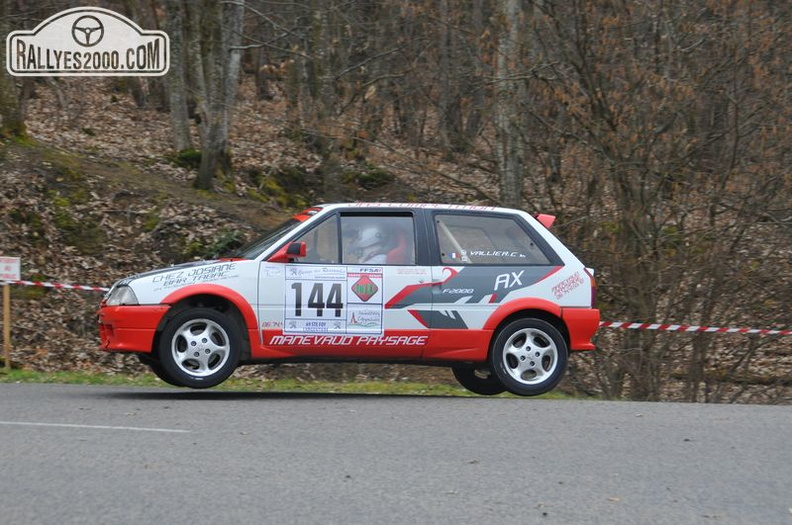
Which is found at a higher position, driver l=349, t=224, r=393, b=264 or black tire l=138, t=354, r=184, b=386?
driver l=349, t=224, r=393, b=264

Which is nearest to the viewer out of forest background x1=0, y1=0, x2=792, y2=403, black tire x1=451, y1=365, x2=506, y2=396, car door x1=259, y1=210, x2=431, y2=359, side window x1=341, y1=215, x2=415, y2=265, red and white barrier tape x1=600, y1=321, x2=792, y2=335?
car door x1=259, y1=210, x2=431, y2=359

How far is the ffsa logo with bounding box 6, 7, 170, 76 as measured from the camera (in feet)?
68.4

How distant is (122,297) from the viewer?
414 inches

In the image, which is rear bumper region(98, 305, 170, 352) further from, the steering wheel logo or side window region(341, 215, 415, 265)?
the steering wheel logo

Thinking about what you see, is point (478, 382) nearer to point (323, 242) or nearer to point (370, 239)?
point (370, 239)

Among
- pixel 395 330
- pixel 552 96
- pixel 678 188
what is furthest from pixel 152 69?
pixel 395 330

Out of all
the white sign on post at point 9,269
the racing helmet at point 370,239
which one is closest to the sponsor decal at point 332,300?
the racing helmet at point 370,239

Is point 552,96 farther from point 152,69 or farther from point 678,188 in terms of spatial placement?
point 152,69

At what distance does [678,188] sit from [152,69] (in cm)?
1455

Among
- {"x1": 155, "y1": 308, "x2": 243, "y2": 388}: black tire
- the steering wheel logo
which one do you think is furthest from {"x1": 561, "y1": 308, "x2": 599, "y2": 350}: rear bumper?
the steering wheel logo

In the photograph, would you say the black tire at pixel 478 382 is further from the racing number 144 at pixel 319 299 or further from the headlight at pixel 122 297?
the headlight at pixel 122 297

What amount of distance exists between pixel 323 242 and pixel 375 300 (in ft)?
2.55

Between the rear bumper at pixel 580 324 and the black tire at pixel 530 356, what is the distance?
13 cm

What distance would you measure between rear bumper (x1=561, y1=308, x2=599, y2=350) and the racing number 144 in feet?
7.61
